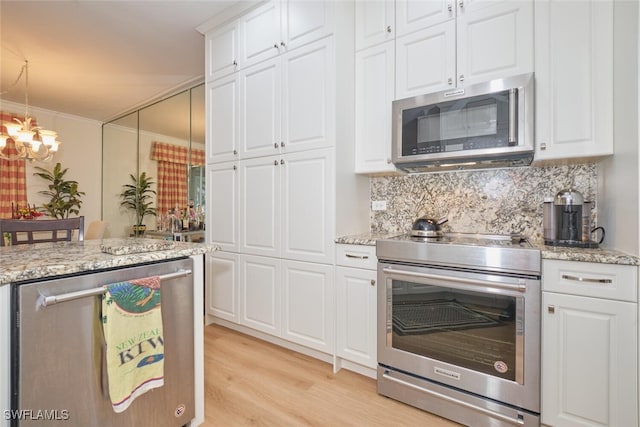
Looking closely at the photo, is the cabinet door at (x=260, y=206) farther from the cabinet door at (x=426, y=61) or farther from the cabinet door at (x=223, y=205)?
the cabinet door at (x=426, y=61)

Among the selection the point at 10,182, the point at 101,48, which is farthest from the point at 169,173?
the point at 101,48

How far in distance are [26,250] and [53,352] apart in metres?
0.64

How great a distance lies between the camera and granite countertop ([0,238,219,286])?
97 centimetres

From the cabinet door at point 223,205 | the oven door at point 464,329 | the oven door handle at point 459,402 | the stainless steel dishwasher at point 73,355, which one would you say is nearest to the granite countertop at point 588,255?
the oven door at point 464,329

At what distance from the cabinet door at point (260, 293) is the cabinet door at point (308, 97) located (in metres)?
0.93

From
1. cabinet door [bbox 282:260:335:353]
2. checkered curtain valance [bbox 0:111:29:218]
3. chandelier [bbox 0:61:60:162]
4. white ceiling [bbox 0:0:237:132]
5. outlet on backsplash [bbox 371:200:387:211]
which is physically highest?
white ceiling [bbox 0:0:237:132]

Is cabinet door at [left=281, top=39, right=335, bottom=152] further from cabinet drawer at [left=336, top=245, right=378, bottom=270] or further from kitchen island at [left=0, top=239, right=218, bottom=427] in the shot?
kitchen island at [left=0, top=239, right=218, bottom=427]

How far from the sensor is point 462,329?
1.59 metres

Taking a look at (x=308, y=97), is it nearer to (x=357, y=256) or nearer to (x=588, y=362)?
(x=357, y=256)

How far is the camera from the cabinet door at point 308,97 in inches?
81.4

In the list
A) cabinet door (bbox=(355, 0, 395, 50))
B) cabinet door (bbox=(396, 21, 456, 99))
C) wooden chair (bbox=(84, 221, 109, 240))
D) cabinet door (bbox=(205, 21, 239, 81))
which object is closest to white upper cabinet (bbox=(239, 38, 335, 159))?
cabinet door (bbox=(205, 21, 239, 81))

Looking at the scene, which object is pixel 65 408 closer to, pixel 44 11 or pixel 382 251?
pixel 382 251

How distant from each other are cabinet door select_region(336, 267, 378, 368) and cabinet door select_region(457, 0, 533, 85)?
1.38 metres

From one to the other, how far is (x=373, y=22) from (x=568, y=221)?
1795 millimetres
